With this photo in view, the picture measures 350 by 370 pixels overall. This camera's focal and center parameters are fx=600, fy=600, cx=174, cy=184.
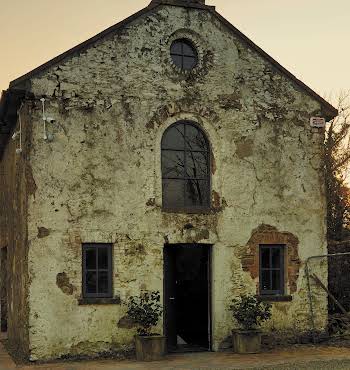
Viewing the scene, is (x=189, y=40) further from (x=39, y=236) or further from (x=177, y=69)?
(x=39, y=236)

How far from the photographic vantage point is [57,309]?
1185 centimetres

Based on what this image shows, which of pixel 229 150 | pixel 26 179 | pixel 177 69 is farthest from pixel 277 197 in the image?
pixel 26 179

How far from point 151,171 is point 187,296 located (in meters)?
3.08

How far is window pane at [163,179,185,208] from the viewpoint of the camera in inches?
518

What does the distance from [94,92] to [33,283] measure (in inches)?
162

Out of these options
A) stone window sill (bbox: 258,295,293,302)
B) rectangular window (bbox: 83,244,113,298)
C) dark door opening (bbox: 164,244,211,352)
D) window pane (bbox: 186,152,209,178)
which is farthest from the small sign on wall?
rectangular window (bbox: 83,244,113,298)

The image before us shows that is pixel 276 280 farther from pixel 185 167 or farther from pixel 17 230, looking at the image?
pixel 17 230

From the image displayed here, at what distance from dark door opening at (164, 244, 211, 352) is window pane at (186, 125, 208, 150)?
7.30ft

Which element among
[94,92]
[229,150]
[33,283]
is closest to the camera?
[33,283]

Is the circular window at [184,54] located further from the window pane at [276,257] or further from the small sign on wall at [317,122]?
the window pane at [276,257]

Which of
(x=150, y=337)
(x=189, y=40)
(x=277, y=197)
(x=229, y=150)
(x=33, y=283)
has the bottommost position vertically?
(x=150, y=337)

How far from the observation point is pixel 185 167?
44.1 feet

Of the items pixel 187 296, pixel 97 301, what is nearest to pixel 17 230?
pixel 97 301

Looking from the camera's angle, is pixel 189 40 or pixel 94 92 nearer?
pixel 94 92
